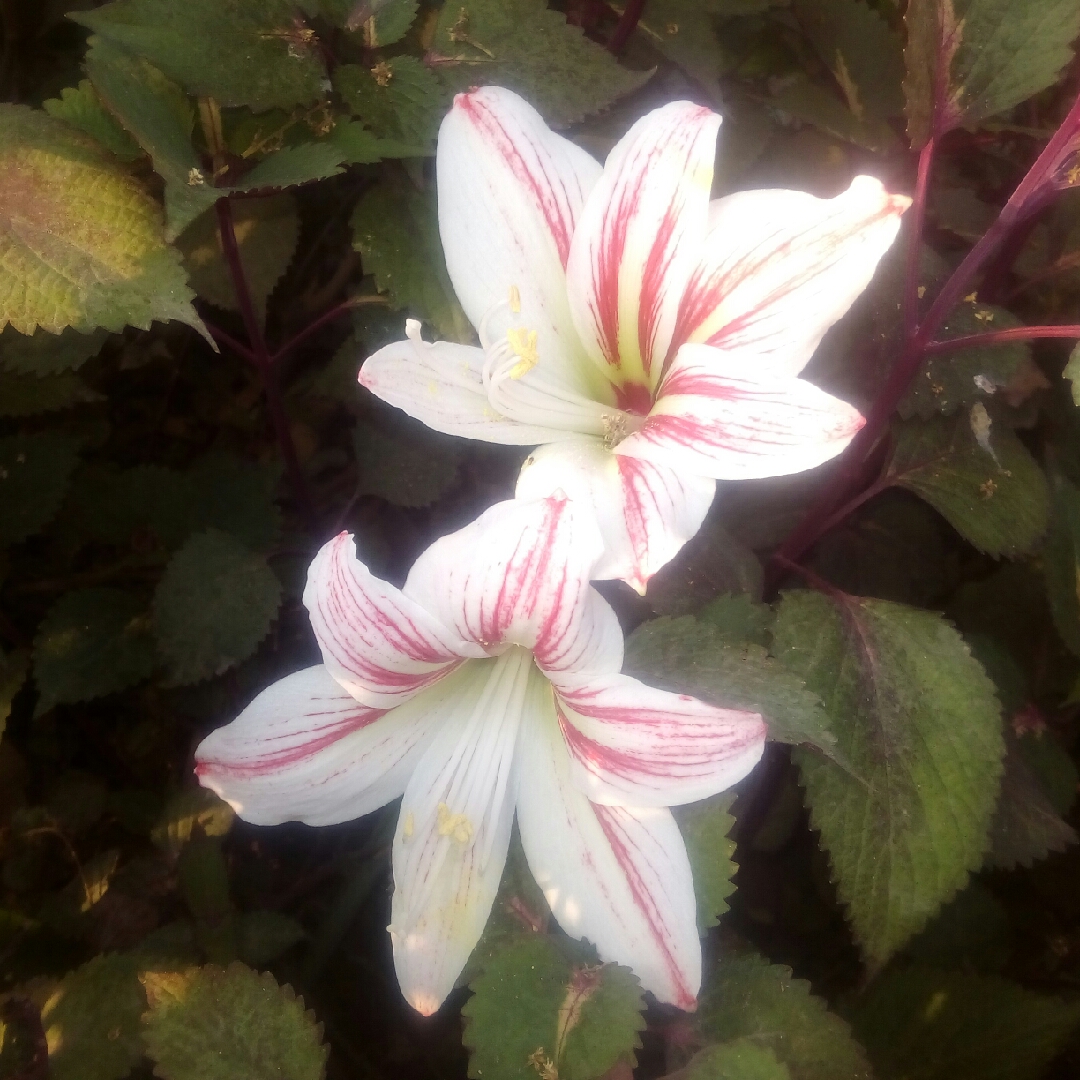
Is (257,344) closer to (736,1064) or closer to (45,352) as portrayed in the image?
(45,352)

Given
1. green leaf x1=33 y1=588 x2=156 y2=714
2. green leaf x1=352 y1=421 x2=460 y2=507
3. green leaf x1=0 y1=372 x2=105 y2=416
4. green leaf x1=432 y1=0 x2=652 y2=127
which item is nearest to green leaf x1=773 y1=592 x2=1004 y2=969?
green leaf x1=352 y1=421 x2=460 y2=507

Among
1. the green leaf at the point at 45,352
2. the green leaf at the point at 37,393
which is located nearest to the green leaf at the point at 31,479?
the green leaf at the point at 37,393

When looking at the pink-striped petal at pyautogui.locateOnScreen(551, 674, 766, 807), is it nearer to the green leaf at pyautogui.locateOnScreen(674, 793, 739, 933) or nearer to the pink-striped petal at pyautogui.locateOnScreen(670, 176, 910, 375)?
the green leaf at pyautogui.locateOnScreen(674, 793, 739, 933)

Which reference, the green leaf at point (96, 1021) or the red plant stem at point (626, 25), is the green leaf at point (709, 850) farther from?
the red plant stem at point (626, 25)

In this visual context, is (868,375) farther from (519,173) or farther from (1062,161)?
(519,173)

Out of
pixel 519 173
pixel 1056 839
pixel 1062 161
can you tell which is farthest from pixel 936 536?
pixel 519 173

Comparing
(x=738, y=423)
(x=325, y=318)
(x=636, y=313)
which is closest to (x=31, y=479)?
(x=325, y=318)
